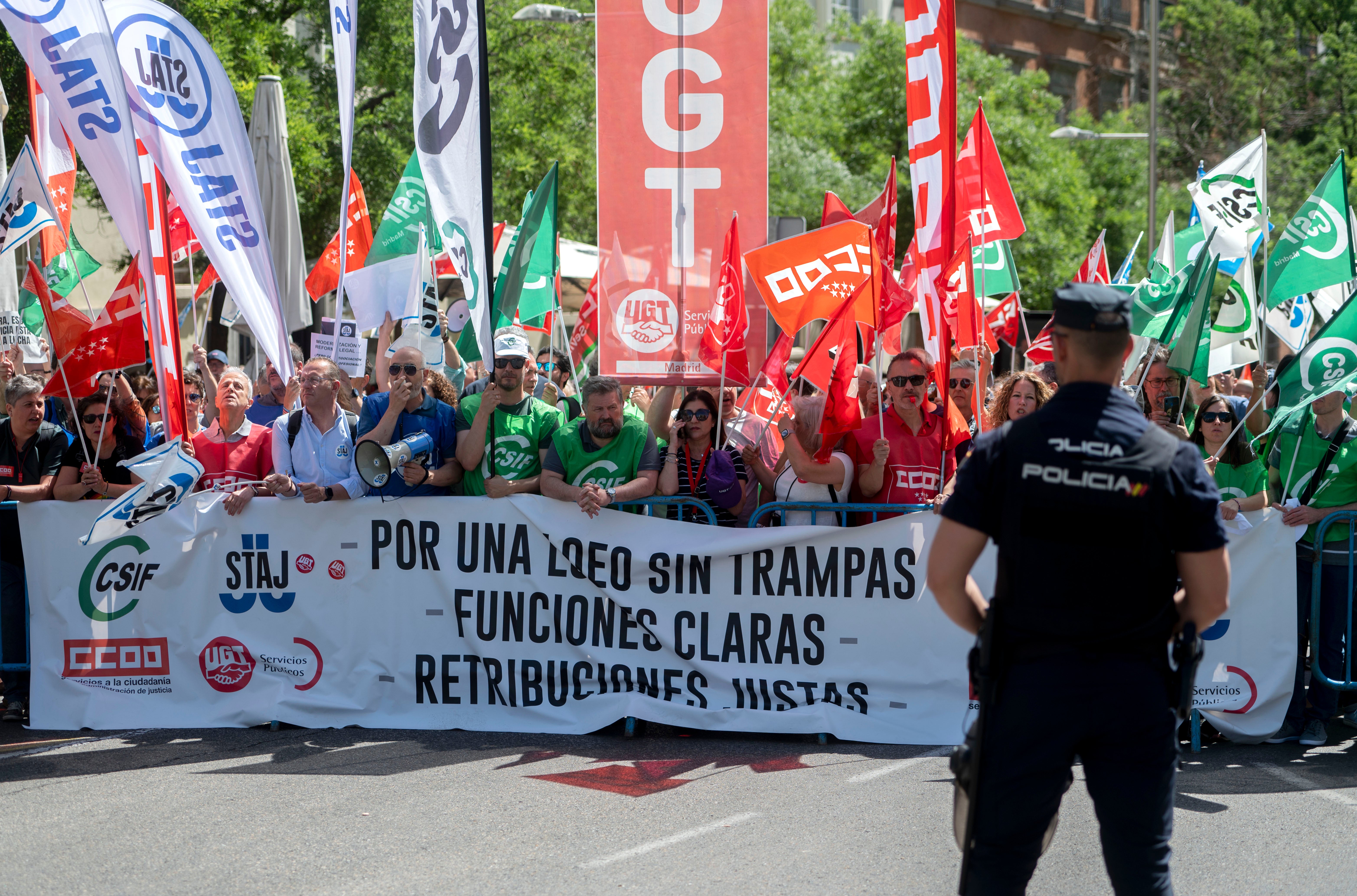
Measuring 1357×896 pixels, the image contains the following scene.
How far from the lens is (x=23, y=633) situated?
741 cm

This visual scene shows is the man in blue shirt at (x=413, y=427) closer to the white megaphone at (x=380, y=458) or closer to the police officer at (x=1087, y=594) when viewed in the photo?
the white megaphone at (x=380, y=458)

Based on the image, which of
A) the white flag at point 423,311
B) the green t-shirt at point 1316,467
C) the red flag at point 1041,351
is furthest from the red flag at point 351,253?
the green t-shirt at point 1316,467

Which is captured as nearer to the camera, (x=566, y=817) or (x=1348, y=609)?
(x=566, y=817)

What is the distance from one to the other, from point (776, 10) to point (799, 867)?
29932mm

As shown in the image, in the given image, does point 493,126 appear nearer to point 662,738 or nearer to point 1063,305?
point 662,738

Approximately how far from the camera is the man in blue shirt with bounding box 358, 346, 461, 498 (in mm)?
7074

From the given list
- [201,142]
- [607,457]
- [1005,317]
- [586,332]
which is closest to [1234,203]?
[1005,317]

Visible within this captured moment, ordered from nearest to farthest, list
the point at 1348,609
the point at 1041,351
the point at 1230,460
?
the point at 1348,609 < the point at 1230,460 < the point at 1041,351

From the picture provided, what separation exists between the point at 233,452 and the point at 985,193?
5.85 m

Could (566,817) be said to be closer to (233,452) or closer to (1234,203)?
(233,452)

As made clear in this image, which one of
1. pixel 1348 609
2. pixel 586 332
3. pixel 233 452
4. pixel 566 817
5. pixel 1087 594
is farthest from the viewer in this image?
pixel 586 332

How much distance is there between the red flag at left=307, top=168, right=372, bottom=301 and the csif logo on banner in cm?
419

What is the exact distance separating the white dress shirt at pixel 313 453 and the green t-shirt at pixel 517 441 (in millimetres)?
679

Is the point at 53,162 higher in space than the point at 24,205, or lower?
higher
